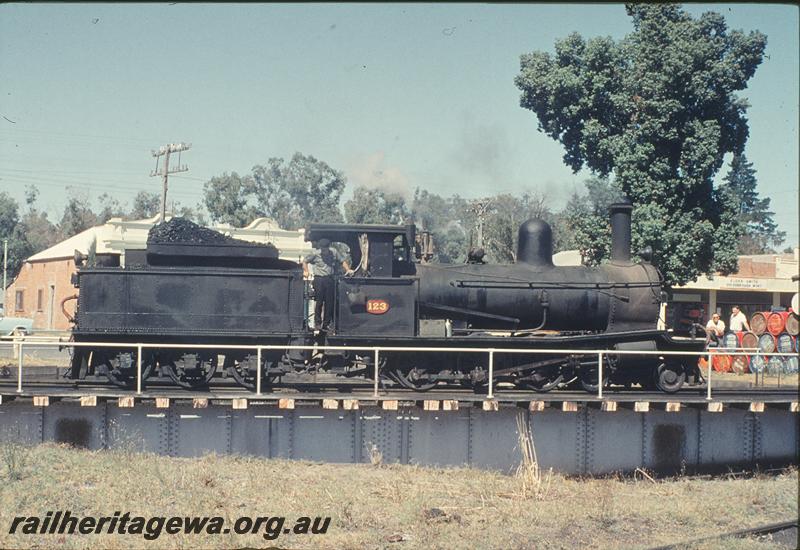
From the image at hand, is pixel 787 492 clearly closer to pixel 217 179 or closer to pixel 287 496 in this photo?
pixel 287 496

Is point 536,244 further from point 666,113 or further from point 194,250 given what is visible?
point 666,113

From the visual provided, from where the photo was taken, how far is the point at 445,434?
54.9 ft

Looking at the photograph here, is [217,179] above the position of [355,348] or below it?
above

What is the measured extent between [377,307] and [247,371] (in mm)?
2914

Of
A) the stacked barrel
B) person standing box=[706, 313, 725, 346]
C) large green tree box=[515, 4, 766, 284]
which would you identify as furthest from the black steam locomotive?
the stacked barrel

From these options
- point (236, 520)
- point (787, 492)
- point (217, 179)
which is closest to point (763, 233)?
point (217, 179)

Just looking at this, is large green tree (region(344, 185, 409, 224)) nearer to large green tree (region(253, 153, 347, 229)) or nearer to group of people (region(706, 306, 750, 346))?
large green tree (region(253, 153, 347, 229))

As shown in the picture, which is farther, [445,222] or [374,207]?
[445,222]

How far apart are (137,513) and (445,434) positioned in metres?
6.13

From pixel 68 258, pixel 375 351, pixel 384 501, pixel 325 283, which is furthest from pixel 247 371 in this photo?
pixel 68 258

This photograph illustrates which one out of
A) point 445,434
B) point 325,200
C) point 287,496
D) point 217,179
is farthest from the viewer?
point 325,200

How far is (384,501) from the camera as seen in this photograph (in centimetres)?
1438

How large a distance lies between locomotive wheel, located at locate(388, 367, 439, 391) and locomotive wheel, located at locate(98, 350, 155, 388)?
185 inches

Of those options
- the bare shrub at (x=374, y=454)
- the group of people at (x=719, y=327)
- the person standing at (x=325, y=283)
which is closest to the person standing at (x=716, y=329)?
the group of people at (x=719, y=327)
